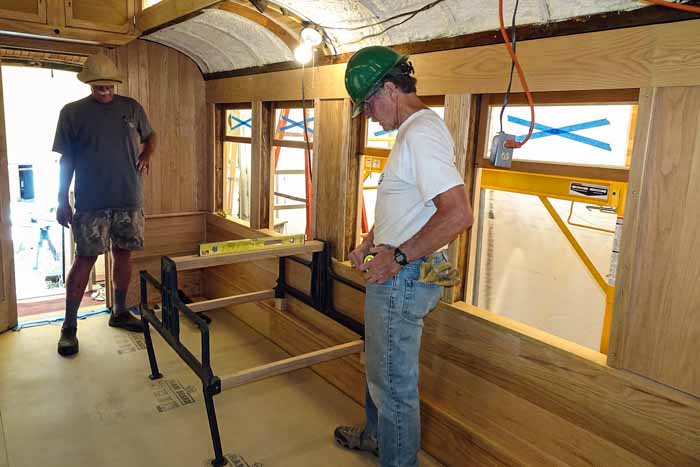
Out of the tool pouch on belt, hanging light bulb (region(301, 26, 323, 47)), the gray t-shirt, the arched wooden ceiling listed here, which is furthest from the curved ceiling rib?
the tool pouch on belt

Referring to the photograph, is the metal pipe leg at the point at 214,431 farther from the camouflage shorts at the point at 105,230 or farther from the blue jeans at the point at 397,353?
the camouflage shorts at the point at 105,230

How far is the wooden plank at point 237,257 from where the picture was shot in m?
2.24

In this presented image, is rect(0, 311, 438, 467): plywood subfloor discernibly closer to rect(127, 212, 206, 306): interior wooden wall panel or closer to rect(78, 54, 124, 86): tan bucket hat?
rect(127, 212, 206, 306): interior wooden wall panel

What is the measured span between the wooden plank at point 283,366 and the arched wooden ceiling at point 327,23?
1420 millimetres

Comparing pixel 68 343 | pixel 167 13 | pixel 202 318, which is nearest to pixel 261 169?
pixel 167 13

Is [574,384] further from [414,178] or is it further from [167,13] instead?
[167,13]

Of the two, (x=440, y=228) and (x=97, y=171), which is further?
(x=97, y=171)

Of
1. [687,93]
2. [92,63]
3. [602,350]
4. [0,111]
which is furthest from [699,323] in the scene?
[0,111]

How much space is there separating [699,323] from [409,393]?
2.89 feet

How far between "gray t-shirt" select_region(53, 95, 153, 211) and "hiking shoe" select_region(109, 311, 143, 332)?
83cm

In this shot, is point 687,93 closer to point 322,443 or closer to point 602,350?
point 602,350

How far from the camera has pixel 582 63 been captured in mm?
1604

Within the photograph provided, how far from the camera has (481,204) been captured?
2160 millimetres

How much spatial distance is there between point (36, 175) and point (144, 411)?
4110 millimetres
